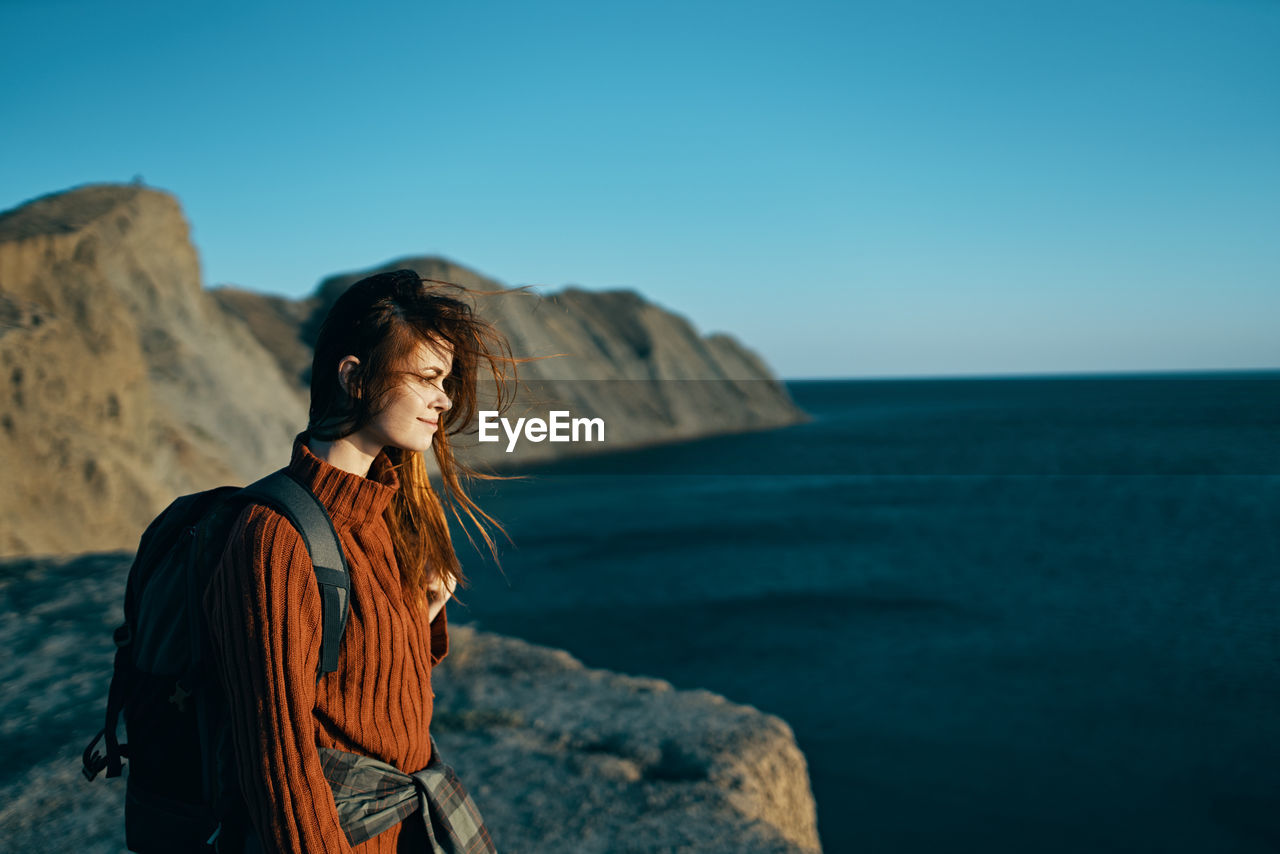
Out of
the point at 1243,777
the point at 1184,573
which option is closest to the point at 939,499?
the point at 1184,573

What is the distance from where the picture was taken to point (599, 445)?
167 feet

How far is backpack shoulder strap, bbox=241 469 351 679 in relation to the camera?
144cm

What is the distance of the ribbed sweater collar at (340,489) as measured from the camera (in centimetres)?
159

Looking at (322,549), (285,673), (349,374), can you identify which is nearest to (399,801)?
(285,673)

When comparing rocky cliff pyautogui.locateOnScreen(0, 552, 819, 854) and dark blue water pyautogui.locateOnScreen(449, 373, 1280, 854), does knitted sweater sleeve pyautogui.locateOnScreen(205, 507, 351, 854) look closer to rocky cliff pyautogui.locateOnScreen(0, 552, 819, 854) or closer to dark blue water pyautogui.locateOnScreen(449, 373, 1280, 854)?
dark blue water pyautogui.locateOnScreen(449, 373, 1280, 854)

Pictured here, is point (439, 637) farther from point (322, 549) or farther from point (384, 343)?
point (384, 343)

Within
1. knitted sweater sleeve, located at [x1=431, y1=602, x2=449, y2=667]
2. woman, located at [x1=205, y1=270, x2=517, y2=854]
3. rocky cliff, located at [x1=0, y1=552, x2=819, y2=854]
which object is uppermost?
woman, located at [x1=205, y1=270, x2=517, y2=854]

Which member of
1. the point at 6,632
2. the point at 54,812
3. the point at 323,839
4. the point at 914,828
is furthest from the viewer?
the point at 914,828

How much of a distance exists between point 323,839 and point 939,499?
33490 millimetres

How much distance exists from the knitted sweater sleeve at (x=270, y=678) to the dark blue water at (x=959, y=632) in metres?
1.53

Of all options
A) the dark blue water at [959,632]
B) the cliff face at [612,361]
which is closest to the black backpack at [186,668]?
the dark blue water at [959,632]

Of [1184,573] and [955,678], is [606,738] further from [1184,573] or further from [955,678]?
[1184,573]

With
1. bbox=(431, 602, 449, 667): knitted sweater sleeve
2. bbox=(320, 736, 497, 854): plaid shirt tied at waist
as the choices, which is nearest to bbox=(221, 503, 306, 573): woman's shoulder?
bbox=(320, 736, 497, 854): plaid shirt tied at waist

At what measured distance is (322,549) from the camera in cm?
146
